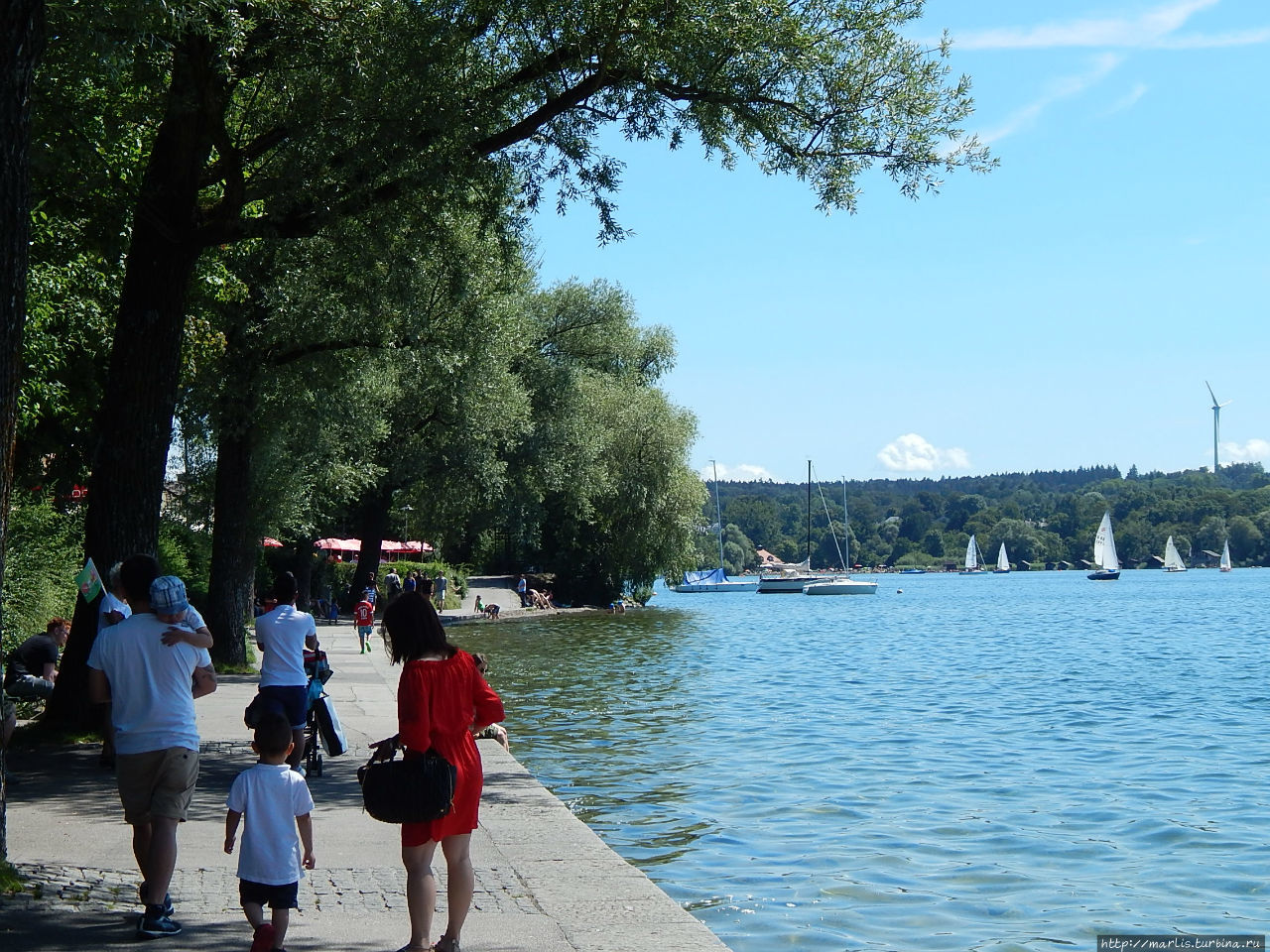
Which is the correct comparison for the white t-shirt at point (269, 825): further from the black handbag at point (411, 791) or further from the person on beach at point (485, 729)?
the person on beach at point (485, 729)

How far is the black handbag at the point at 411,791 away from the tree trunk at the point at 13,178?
2495 millimetres

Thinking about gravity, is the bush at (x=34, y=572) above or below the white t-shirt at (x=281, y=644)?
above

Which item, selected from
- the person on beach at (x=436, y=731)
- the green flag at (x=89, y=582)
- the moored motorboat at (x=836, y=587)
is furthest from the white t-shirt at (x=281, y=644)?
the moored motorboat at (x=836, y=587)

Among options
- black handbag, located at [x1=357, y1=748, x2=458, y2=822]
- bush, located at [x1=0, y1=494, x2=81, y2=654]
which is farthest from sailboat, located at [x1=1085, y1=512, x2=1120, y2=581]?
black handbag, located at [x1=357, y1=748, x2=458, y2=822]

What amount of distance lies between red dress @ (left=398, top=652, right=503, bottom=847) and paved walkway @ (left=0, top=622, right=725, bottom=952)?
713mm

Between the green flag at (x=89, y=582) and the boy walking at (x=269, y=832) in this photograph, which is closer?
the boy walking at (x=269, y=832)

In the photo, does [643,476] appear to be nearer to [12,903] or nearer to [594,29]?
[594,29]

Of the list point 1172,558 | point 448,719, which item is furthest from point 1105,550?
point 448,719

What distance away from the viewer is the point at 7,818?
9.14m

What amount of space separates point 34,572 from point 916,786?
12369 millimetres

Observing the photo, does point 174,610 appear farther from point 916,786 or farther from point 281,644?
point 916,786

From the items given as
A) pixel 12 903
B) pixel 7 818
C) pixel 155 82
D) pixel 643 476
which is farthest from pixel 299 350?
pixel 643 476

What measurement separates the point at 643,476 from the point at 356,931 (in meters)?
48.4

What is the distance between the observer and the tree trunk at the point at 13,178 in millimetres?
7156
